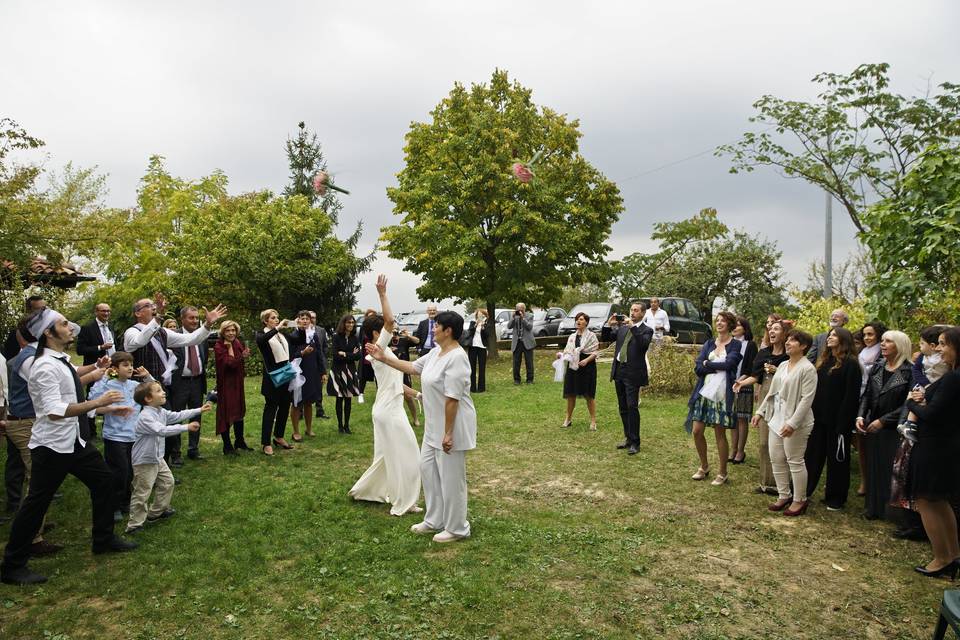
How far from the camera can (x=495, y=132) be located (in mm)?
21766

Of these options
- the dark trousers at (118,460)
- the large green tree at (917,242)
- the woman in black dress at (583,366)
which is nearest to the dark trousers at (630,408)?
the woman in black dress at (583,366)

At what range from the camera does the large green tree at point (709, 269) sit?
33000 mm

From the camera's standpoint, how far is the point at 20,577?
488cm

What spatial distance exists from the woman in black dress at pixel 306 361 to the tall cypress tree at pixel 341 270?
1323cm

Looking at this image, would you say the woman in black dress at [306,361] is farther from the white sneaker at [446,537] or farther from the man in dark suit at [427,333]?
the white sneaker at [446,537]

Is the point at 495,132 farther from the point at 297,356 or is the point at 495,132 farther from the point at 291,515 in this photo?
the point at 291,515

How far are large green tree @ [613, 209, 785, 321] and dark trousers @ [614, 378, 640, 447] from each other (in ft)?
78.5

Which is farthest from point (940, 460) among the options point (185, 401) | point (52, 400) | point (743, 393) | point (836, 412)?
point (185, 401)

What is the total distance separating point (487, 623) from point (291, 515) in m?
2.85

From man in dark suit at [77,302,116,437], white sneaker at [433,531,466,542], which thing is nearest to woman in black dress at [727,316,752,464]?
white sneaker at [433,531,466,542]

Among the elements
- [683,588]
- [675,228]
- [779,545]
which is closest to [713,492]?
[779,545]

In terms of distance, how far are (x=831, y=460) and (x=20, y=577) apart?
291 inches

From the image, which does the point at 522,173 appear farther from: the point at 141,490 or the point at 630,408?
the point at 141,490

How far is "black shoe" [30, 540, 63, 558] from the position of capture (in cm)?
541
